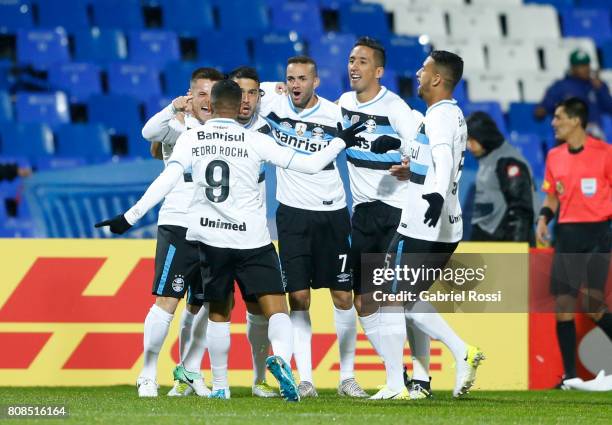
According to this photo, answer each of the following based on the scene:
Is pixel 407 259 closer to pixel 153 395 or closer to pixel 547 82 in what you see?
pixel 153 395

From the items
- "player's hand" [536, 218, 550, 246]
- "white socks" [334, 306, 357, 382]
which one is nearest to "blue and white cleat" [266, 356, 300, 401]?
"white socks" [334, 306, 357, 382]

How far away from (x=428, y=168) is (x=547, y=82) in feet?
29.2

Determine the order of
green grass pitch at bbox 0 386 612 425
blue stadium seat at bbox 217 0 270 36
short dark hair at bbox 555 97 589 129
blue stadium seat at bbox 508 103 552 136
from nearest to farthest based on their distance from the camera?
green grass pitch at bbox 0 386 612 425 → short dark hair at bbox 555 97 589 129 → blue stadium seat at bbox 217 0 270 36 → blue stadium seat at bbox 508 103 552 136

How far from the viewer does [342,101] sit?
A: 7.72 meters

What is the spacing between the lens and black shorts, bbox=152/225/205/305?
7.34m

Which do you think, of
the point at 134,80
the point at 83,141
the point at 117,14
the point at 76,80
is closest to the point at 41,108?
the point at 76,80

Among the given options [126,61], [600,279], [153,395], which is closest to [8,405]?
[153,395]

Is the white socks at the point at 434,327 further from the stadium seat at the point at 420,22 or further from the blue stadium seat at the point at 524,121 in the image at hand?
the stadium seat at the point at 420,22

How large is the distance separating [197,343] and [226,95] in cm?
178

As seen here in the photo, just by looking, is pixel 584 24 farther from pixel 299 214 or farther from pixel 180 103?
pixel 180 103

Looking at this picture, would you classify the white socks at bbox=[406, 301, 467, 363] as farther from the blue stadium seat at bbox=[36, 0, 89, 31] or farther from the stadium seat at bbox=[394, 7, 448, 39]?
the stadium seat at bbox=[394, 7, 448, 39]

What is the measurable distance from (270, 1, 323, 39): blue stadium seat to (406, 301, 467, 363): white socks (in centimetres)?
804

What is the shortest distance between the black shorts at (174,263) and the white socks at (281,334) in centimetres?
69

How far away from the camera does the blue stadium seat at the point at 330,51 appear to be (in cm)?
1414
